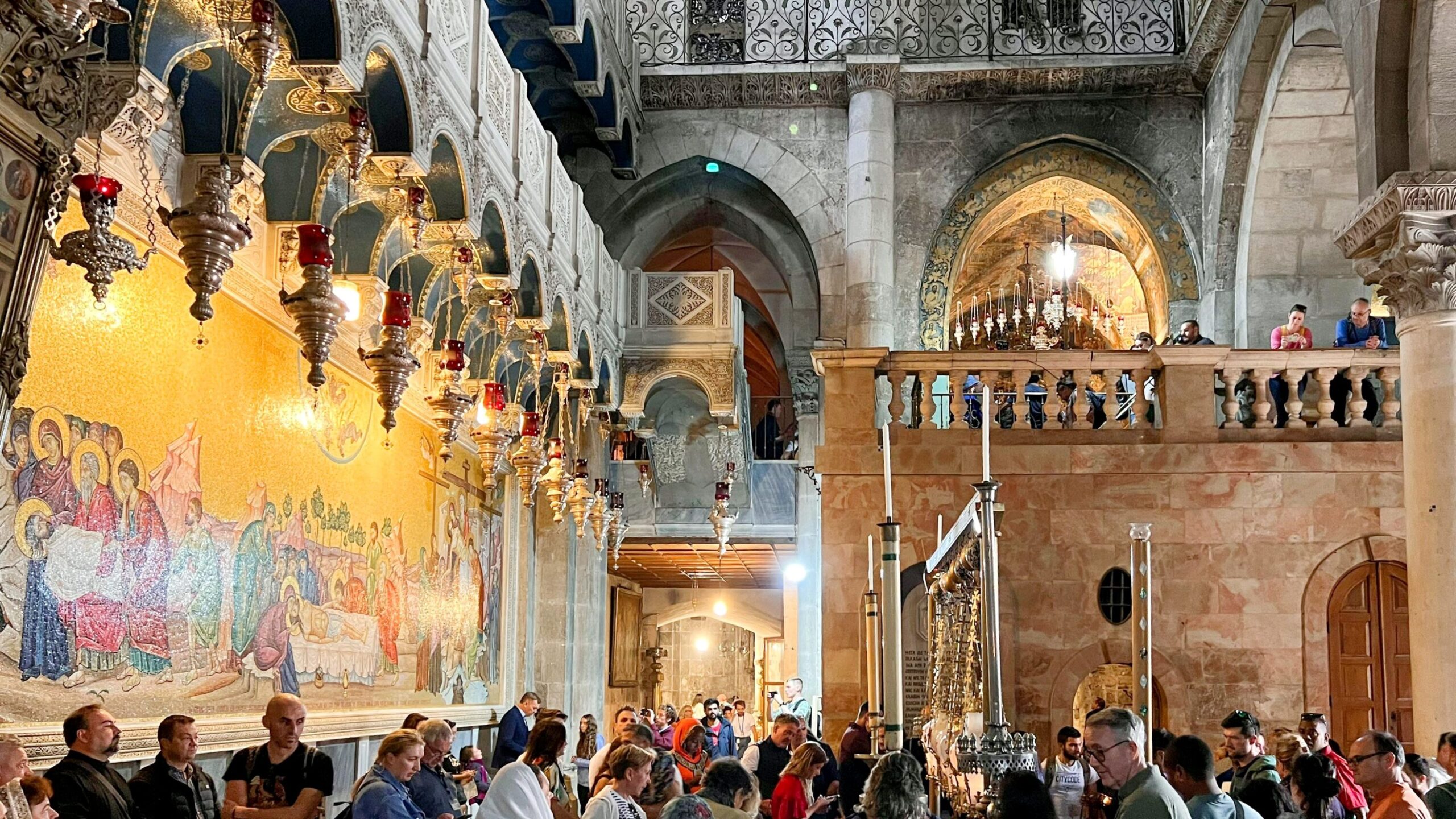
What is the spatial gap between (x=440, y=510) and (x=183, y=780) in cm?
721

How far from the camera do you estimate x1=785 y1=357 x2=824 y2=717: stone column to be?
826 inches

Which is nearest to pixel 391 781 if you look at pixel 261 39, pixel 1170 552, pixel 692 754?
pixel 261 39

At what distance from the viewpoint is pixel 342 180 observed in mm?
10109

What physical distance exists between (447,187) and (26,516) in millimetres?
3876

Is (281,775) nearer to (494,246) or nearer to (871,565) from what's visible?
(871,565)

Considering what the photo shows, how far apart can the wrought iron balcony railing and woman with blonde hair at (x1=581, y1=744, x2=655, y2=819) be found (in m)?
15.0

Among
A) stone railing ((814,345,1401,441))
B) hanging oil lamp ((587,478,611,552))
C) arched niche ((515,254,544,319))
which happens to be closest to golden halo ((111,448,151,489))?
arched niche ((515,254,544,319))

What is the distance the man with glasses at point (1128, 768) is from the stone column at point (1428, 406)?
5.65 m

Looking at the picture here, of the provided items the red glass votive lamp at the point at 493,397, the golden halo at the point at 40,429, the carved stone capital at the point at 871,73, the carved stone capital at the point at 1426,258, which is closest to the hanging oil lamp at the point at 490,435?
the red glass votive lamp at the point at 493,397

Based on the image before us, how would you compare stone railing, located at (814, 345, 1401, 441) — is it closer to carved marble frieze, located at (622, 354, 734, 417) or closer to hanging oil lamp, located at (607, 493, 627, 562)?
carved marble frieze, located at (622, 354, 734, 417)

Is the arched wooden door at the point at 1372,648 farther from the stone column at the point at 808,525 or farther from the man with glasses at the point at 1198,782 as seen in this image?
the stone column at the point at 808,525

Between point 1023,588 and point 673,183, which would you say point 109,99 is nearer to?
point 1023,588

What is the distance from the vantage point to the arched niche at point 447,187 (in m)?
9.76

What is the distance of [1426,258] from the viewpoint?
9453 mm
